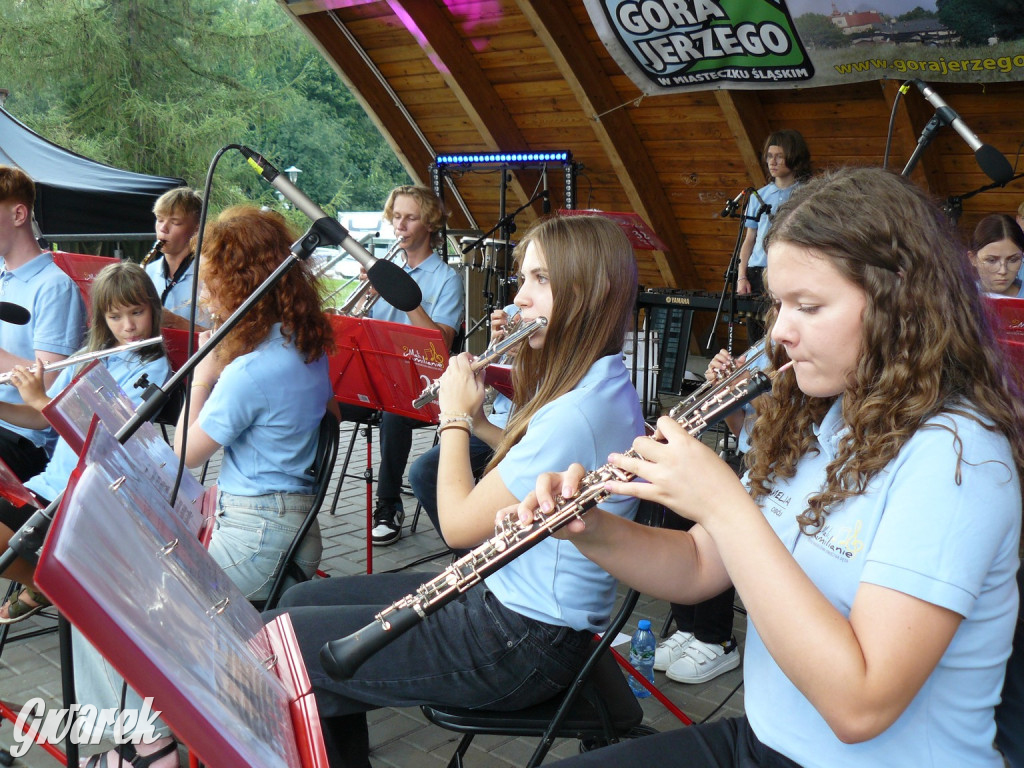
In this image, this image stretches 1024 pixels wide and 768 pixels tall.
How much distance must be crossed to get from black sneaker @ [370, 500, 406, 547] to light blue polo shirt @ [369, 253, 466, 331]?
1.05 m

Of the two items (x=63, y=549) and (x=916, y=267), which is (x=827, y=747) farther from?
(x=63, y=549)

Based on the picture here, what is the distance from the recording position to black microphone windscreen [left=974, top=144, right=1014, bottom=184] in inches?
122

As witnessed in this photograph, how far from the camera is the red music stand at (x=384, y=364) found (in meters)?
3.36

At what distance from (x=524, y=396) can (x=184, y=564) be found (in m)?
1.10

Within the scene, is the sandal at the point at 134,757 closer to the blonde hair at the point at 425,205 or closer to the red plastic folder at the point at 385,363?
the red plastic folder at the point at 385,363

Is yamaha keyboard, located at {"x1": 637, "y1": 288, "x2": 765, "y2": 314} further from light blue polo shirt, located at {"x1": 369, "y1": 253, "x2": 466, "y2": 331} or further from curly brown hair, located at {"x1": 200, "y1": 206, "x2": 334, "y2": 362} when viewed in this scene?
curly brown hair, located at {"x1": 200, "y1": 206, "x2": 334, "y2": 362}

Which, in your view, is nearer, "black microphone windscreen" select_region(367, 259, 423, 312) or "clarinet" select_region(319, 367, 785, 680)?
"clarinet" select_region(319, 367, 785, 680)

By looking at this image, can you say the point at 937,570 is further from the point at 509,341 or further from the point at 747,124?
the point at 747,124

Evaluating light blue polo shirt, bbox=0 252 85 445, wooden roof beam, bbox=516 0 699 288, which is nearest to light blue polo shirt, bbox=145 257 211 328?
light blue polo shirt, bbox=0 252 85 445

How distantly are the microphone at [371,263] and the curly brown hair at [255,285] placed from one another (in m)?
0.77

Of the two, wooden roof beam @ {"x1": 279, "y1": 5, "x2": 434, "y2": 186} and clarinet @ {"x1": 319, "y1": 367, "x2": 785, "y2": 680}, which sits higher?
wooden roof beam @ {"x1": 279, "y1": 5, "x2": 434, "y2": 186}

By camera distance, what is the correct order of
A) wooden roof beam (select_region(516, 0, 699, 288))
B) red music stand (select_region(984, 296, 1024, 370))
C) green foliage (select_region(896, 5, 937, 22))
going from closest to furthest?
red music stand (select_region(984, 296, 1024, 370)) < green foliage (select_region(896, 5, 937, 22)) < wooden roof beam (select_region(516, 0, 699, 288))

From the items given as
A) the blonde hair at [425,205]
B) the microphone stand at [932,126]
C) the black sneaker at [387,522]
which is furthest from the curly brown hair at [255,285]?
the blonde hair at [425,205]

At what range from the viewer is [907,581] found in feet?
3.70
